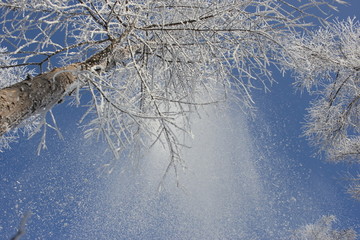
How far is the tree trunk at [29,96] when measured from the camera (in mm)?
1910

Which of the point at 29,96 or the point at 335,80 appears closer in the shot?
the point at 29,96

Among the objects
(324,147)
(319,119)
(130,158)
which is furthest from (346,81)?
(130,158)

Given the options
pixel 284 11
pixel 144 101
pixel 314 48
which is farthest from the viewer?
pixel 314 48

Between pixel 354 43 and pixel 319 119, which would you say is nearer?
pixel 354 43

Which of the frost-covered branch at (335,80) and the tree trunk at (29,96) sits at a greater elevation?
the frost-covered branch at (335,80)

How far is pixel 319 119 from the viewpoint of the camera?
21.1 feet

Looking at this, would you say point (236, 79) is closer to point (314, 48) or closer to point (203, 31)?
point (203, 31)

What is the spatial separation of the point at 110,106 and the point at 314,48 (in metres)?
4.58

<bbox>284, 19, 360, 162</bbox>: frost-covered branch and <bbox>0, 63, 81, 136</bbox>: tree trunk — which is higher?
<bbox>284, 19, 360, 162</bbox>: frost-covered branch

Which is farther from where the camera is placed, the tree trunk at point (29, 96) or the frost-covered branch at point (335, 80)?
the frost-covered branch at point (335, 80)

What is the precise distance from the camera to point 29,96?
211 centimetres

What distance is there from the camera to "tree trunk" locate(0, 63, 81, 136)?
191cm

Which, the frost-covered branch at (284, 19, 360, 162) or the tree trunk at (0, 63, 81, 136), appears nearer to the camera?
the tree trunk at (0, 63, 81, 136)

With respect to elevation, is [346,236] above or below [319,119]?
below
